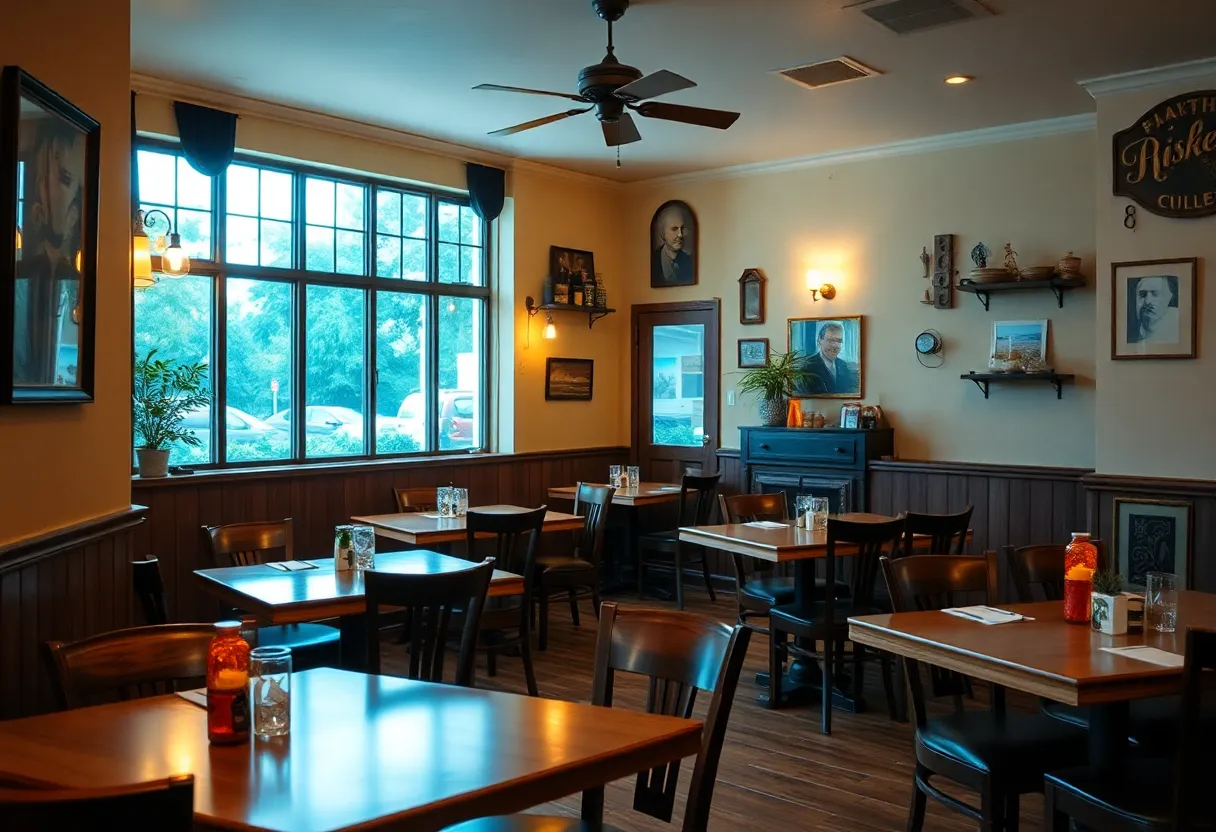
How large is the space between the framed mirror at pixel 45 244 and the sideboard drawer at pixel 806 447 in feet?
17.0

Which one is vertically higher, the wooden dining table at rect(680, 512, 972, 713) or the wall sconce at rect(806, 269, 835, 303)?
the wall sconce at rect(806, 269, 835, 303)

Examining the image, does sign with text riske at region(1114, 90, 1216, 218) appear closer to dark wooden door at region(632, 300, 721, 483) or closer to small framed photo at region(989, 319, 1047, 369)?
small framed photo at region(989, 319, 1047, 369)

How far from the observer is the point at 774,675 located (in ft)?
16.5

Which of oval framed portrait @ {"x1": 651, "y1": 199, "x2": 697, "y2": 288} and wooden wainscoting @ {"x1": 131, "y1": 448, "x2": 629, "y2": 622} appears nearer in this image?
wooden wainscoting @ {"x1": 131, "y1": 448, "x2": 629, "y2": 622}

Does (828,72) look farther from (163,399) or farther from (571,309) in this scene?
(163,399)

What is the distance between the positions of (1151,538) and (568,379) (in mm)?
4574

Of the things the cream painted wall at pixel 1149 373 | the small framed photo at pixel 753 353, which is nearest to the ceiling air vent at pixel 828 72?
the cream painted wall at pixel 1149 373

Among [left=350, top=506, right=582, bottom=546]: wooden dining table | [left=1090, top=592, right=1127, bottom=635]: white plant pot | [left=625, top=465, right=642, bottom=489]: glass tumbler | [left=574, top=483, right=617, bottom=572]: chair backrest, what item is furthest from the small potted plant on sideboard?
[left=625, top=465, right=642, bottom=489]: glass tumbler

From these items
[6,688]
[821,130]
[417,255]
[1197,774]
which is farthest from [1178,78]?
[6,688]

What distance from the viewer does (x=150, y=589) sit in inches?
139

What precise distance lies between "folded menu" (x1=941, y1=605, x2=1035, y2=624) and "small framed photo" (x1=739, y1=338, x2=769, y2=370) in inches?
194

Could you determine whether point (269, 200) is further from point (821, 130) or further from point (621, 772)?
point (621, 772)

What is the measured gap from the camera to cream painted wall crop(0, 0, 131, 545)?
2816mm

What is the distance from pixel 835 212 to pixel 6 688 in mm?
6516
